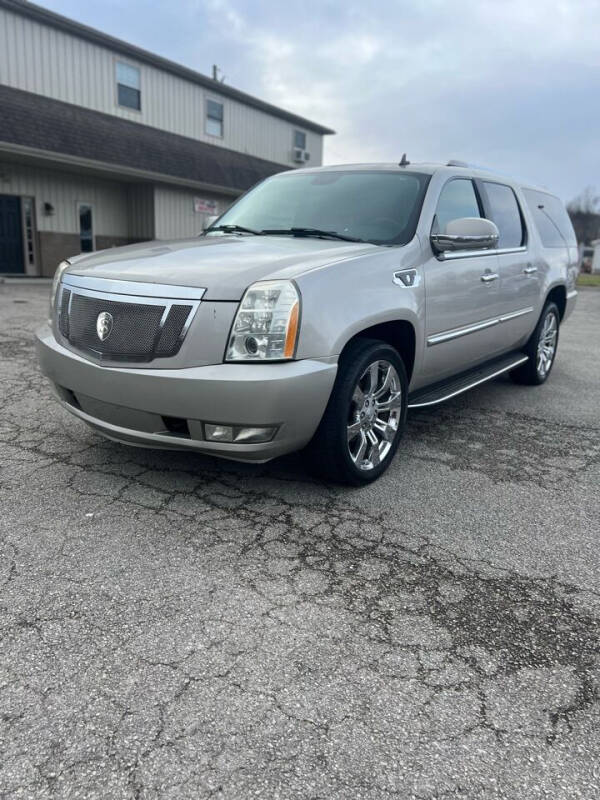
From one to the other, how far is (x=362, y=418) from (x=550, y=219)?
4.07m

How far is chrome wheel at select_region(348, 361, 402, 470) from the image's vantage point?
346 centimetres

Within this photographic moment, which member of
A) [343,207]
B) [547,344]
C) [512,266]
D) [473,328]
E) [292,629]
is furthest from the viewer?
Result: [547,344]

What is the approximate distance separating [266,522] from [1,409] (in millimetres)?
2755

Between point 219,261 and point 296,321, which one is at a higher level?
point 219,261

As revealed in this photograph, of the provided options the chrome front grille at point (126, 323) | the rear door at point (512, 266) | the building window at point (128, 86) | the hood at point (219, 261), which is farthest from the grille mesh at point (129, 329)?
the building window at point (128, 86)

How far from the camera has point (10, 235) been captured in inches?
611

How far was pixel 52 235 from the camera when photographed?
16.2 m

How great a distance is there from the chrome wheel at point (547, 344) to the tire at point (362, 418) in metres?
3.03

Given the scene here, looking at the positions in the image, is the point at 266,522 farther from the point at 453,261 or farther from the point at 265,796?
the point at 453,261

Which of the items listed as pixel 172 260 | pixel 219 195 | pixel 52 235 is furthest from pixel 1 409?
pixel 219 195

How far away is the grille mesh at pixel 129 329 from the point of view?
2.97 m

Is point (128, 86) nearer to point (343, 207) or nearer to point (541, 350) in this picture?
point (541, 350)

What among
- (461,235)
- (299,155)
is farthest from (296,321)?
(299,155)

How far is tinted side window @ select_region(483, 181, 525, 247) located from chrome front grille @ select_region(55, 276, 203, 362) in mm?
3040
